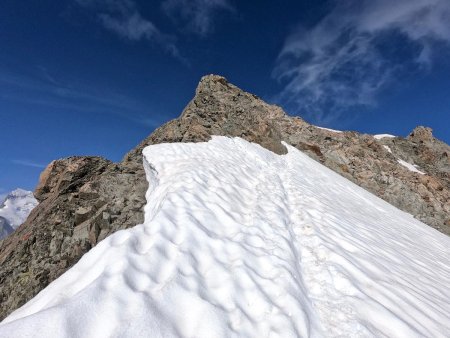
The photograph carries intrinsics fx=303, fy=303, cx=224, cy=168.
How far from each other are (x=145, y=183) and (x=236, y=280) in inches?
265

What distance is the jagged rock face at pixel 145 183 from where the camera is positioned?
27.5ft

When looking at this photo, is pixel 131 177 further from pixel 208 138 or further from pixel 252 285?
pixel 252 285

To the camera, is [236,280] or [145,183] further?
[145,183]

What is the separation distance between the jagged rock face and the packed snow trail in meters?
2.62

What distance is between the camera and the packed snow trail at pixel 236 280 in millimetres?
3729

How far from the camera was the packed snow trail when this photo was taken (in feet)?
12.2

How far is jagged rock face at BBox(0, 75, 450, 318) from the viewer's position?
8375 mm

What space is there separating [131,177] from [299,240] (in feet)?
22.2

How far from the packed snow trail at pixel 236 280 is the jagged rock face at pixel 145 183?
8.61 ft

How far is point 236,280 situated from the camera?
16.7 feet

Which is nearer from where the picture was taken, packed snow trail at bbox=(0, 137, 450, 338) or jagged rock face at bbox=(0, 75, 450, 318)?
packed snow trail at bbox=(0, 137, 450, 338)

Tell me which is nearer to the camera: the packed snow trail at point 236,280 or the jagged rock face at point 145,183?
the packed snow trail at point 236,280

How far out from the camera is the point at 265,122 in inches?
875

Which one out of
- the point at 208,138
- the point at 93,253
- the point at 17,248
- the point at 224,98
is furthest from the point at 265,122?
the point at 93,253
